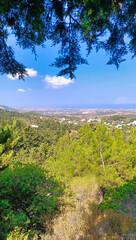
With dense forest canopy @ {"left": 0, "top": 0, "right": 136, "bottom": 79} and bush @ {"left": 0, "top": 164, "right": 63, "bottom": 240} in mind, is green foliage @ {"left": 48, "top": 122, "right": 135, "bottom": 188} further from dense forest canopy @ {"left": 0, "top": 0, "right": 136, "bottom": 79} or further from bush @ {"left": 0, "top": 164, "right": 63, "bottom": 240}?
dense forest canopy @ {"left": 0, "top": 0, "right": 136, "bottom": 79}

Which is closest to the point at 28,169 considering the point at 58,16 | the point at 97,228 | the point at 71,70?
the point at 97,228

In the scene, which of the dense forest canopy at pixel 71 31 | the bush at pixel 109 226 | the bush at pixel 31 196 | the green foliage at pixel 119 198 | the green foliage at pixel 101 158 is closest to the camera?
the dense forest canopy at pixel 71 31

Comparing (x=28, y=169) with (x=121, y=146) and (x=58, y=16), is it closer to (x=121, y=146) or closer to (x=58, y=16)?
(x=121, y=146)

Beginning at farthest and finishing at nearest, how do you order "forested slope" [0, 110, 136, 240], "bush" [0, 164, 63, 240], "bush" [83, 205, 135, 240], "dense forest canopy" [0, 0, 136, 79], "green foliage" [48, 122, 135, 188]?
"green foliage" [48, 122, 135, 188] < "bush" [0, 164, 63, 240] < "forested slope" [0, 110, 136, 240] < "bush" [83, 205, 135, 240] < "dense forest canopy" [0, 0, 136, 79]

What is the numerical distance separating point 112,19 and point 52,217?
5.28 meters

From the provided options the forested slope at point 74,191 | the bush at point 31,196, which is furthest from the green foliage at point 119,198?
the bush at point 31,196

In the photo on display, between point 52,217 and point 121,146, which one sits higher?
point 121,146

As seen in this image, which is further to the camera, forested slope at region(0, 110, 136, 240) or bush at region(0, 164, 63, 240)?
bush at region(0, 164, 63, 240)

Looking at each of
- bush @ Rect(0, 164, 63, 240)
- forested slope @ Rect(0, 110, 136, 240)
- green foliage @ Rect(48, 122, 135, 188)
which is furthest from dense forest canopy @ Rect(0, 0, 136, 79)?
green foliage @ Rect(48, 122, 135, 188)

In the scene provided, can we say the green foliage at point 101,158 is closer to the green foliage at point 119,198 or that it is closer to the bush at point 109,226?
the green foliage at point 119,198

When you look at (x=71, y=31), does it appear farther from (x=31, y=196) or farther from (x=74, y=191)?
(x=74, y=191)

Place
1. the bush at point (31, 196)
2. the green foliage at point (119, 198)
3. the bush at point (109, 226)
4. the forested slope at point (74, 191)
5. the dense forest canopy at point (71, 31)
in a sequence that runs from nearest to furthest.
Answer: the dense forest canopy at point (71, 31)
the bush at point (109, 226)
the forested slope at point (74, 191)
the green foliage at point (119, 198)
the bush at point (31, 196)

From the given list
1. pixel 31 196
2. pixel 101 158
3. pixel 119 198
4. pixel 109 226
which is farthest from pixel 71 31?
pixel 101 158

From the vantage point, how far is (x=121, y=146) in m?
5.85
